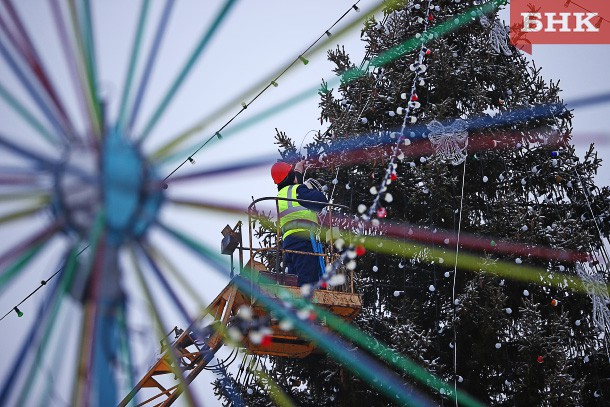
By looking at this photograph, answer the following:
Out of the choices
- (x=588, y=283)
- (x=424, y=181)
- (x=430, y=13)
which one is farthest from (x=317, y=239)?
(x=430, y=13)

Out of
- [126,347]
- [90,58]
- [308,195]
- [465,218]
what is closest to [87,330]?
[126,347]

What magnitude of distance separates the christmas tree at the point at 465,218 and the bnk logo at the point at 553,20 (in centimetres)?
43

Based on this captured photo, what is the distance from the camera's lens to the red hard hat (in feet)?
32.8

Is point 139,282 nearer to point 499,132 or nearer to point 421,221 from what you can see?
point 421,221

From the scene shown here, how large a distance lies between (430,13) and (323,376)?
18.0 ft

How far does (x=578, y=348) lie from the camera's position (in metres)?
11.1

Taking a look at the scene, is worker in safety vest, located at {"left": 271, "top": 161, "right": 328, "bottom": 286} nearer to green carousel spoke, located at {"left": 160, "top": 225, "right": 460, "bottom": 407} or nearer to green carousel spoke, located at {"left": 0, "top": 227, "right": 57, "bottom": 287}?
green carousel spoke, located at {"left": 160, "top": 225, "right": 460, "bottom": 407}

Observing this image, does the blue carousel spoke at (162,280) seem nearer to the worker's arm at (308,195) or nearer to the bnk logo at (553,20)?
the worker's arm at (308,195)

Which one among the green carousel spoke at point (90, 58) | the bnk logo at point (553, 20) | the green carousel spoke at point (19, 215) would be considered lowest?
the green carousel spoke at point (19, 215)

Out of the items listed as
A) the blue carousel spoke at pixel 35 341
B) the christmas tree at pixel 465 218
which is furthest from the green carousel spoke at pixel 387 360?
the blue carousel spoke at pixel 35 341

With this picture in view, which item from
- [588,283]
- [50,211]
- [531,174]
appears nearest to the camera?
[50,211]

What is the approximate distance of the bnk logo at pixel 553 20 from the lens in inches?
511

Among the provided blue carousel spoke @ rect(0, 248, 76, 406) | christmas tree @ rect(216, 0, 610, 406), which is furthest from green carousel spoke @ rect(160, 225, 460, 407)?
blue carousel spoke @ rect(0, 248, 76, 406)

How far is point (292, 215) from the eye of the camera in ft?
31.7
